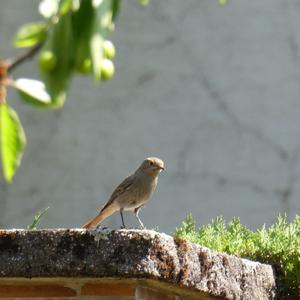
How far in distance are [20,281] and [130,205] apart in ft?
8.19

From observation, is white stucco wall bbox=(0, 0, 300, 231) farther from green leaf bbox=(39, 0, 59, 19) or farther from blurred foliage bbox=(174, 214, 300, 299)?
green leaf bbox=(39, 0, 59, 19)

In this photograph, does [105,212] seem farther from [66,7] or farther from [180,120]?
[66,7]

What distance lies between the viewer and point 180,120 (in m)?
8.80

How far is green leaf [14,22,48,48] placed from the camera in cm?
148

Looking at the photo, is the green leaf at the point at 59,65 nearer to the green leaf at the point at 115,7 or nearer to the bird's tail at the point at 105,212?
the green leaf at the point at 115,7

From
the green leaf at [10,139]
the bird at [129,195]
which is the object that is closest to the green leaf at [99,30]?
the green leaf at [10,139]

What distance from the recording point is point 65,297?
128 inches

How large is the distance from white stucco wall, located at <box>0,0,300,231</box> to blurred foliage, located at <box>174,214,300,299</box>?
351 cm

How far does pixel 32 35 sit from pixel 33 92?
0.25 feet

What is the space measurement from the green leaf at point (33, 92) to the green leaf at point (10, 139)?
3 cm

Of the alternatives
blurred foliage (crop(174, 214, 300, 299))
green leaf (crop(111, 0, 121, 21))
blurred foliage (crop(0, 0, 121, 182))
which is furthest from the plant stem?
blurred foliage (crop(174, 214, 300, 299))

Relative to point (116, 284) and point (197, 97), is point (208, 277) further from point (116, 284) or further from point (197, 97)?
point (197, 97)

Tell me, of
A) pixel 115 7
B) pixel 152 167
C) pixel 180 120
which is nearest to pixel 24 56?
pixel 115 7

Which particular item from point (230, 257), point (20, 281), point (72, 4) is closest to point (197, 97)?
point (230, 257)
